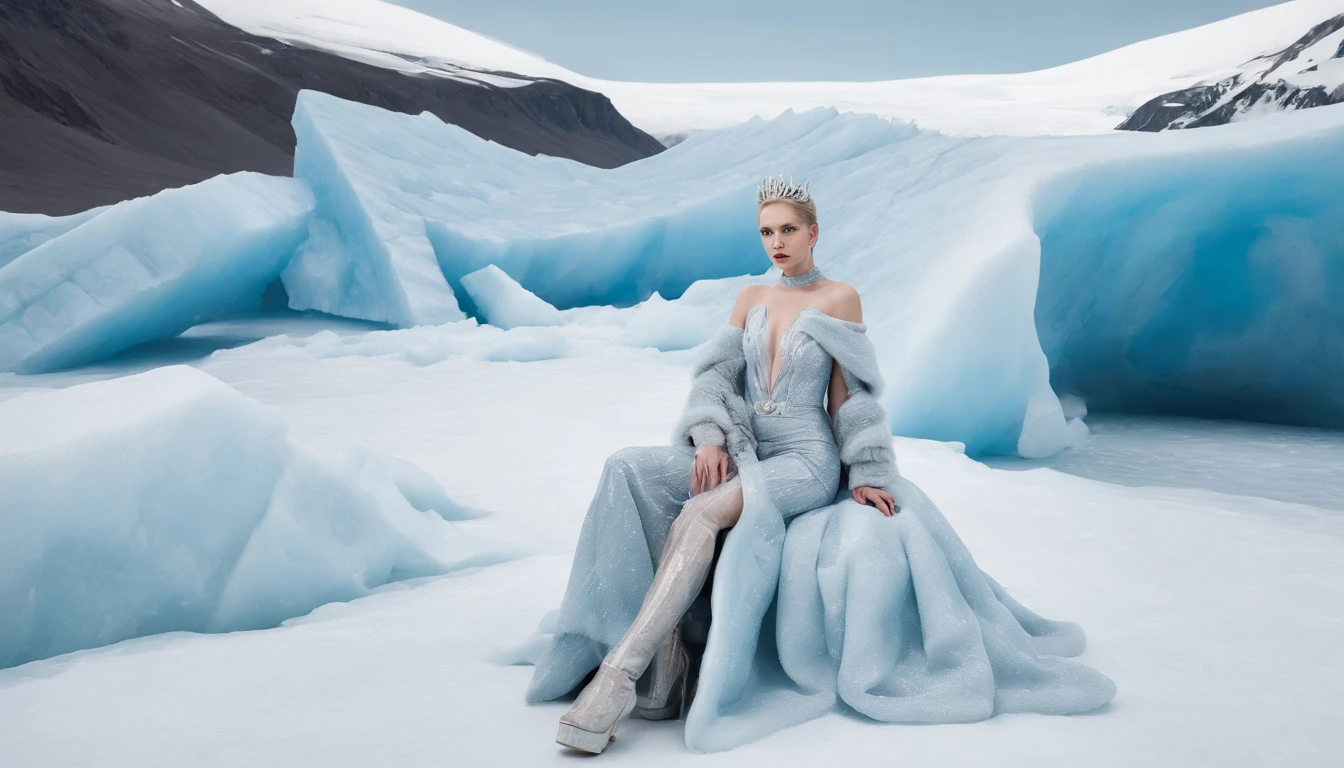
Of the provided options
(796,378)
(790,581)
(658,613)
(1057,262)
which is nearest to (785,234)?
(796,378)

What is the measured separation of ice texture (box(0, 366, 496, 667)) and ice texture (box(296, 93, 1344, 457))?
285 cm

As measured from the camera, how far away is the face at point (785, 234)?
204 cm

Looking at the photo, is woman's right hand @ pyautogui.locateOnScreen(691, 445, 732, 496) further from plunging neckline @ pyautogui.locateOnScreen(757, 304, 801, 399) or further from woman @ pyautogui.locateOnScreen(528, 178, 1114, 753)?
plunging neckline @ pyautogui.locateOnScreen(757, 304, 801, 399)

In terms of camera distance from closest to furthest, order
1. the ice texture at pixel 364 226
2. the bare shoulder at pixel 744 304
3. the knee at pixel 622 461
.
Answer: the knee at pixel 622 461
the bare shoulder at pixel 744 304
the ice texture at pixel 364 226

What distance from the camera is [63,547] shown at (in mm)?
2238

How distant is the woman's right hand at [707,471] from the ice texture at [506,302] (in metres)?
6.98

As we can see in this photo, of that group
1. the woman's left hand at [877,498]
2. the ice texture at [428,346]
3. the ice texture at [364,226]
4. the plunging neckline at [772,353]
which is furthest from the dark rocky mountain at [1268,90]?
the woman's left hand at [877,498]

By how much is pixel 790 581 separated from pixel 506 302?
24.2 feet

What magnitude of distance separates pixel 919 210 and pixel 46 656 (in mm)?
5232

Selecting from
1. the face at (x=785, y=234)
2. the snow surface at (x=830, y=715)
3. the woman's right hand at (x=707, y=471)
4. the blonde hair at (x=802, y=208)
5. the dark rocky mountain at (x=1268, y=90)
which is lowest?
the snow surface at (x=830, y=715)

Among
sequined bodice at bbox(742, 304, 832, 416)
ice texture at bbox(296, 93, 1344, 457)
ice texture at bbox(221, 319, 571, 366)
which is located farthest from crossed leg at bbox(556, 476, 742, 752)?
ice texture at bbox(221, 319, 571, 366)

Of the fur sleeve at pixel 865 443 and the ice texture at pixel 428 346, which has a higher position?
the fur sleeve at pixel 865 443

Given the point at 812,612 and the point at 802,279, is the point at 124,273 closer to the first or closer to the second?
the point at 802,279

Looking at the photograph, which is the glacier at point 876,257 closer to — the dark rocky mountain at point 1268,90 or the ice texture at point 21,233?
the ice texture at point 21,233
